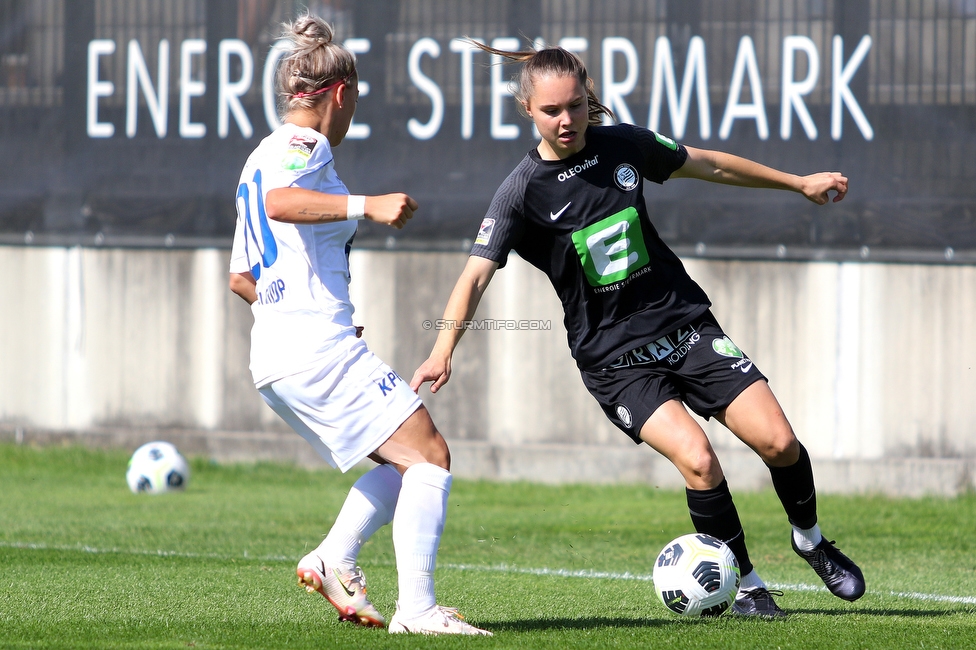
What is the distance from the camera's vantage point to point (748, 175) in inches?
201

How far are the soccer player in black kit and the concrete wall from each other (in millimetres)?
4491

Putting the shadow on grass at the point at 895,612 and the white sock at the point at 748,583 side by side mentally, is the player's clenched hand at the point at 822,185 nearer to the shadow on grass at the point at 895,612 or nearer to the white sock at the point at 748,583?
the white sock at the point at 748,583

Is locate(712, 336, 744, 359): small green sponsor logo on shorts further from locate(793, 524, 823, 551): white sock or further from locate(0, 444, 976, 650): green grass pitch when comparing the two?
locate(0, 444, 976, 650): green grass pitch

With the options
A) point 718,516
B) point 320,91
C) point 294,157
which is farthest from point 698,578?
point 320,91

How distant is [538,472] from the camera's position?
32.3 ft

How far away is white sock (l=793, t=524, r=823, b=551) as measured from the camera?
4.95 meters

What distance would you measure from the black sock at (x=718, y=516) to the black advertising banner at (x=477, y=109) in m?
4.98

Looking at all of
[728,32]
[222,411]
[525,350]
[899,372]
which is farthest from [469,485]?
[728,32]

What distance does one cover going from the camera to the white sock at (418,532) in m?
4.12

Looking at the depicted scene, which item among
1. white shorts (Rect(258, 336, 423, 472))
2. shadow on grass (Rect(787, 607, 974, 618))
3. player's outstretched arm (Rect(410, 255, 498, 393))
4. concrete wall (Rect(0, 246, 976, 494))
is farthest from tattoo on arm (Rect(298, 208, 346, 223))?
concrete wall (Rect(0, 246, 976, 494))

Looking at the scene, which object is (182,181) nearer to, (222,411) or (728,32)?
(222,411)

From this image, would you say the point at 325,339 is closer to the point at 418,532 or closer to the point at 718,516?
→ the point at 418,532

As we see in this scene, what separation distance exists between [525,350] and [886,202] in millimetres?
2942

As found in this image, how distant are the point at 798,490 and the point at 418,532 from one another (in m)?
1.62
